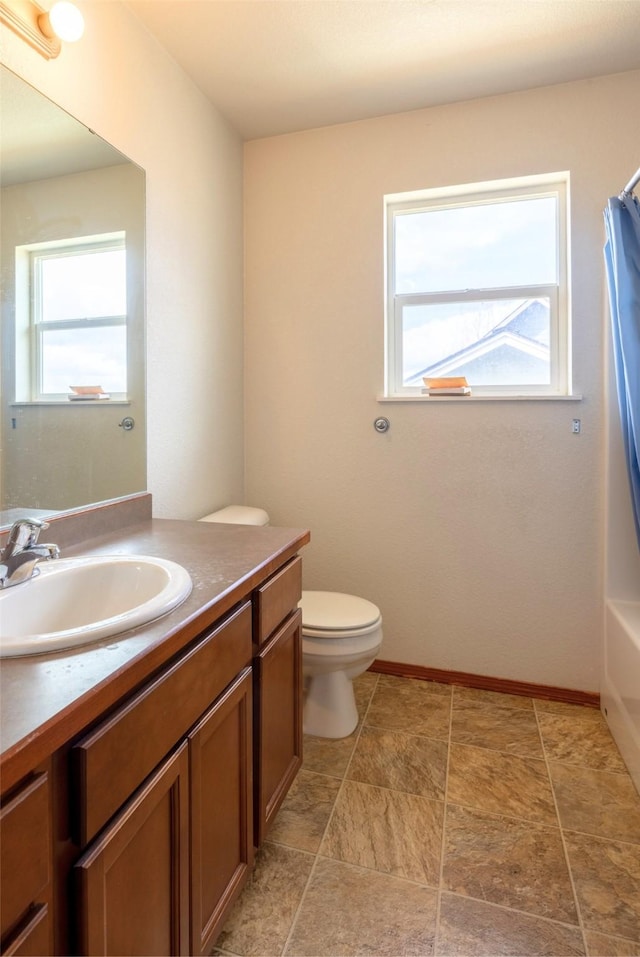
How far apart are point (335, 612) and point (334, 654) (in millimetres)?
164

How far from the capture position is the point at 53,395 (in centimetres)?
132

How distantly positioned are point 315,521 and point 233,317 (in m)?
1.04

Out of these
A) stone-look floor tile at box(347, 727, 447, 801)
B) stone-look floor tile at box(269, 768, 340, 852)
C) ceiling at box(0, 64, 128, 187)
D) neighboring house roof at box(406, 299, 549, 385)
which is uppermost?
ceiling at box(0, 64, 128, 187)

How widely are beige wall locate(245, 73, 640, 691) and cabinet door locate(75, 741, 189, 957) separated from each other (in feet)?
5.09

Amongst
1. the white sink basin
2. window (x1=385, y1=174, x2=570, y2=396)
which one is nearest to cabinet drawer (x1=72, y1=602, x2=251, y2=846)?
the white sink basin

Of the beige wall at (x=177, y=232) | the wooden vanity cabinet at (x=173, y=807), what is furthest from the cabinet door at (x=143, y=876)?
the beige wall at (x=177, y=232)

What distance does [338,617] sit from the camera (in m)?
1.79

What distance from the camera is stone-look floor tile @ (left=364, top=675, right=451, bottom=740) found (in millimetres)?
1901

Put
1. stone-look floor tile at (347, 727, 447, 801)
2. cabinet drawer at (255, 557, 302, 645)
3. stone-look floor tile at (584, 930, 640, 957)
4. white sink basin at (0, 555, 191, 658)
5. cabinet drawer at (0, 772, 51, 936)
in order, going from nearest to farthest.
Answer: cabinet drawer at (0, 772, 51, 936)
white sink basin at (0, 555, 191, 658)
stone-look floor tile at (584, 930, 640, 957)
cabinet drawer at (255, 557, 302, 645)
stone-look floor tile at (347, 727, 447, 801)

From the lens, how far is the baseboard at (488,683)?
6.75ft

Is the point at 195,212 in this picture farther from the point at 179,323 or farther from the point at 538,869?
the point at 538,869

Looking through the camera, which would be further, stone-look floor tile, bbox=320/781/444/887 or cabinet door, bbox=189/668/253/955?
stone-look floor tile, bbox=320/781/444/887

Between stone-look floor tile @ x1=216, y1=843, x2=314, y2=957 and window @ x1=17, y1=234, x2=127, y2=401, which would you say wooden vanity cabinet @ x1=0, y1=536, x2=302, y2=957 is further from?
window @ x1=17, y1=234, x2=127, y2=401

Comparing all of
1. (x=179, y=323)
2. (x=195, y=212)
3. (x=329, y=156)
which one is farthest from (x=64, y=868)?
(x=329, y=156)
